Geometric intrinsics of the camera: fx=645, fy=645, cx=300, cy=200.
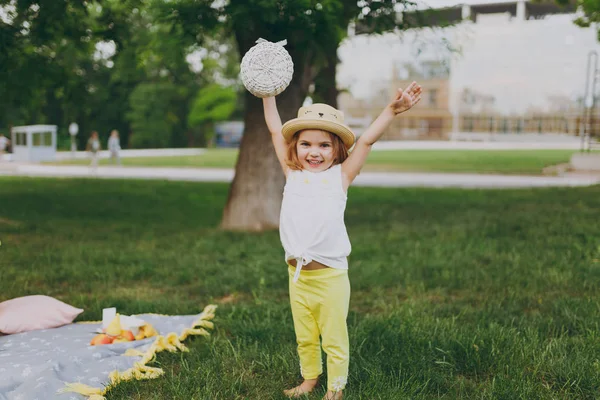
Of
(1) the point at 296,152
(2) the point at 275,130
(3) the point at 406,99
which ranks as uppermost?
(3) the point at 406,99

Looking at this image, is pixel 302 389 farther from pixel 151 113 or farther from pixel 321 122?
pixel 151 113

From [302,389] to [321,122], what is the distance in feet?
4.56

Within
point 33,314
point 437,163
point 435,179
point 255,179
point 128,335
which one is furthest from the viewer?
point 437,163

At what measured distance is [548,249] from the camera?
6945mm

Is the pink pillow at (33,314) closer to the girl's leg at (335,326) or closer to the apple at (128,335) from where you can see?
the apple at (128,335)

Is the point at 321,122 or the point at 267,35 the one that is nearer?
the point at 321,122

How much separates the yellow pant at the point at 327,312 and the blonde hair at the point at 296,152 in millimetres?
543

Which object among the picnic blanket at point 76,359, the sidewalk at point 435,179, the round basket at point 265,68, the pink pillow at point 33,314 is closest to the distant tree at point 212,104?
the sidewalk at point 435,179

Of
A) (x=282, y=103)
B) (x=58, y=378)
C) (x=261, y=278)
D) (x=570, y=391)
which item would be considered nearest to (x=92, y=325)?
(x=58, y=378)

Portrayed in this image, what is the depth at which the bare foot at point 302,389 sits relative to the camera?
3334 mm

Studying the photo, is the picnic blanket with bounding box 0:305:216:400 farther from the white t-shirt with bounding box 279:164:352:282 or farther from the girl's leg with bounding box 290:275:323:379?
the white t-shirt with bounding box 279:164:352:282

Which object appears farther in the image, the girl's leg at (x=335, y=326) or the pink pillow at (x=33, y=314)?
the pink pillow at (x=33, y=314)

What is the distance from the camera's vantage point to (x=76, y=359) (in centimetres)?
383

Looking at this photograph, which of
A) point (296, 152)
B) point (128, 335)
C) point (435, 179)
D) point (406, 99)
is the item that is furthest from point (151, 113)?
point (406, 99)
